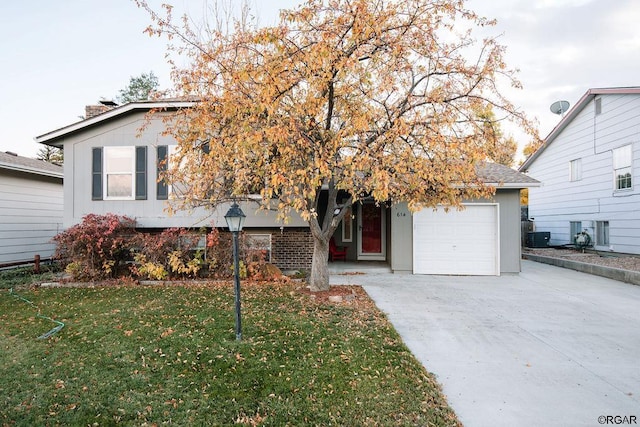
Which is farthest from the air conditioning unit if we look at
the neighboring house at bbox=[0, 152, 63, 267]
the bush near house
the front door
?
the neighboring house at bbox=[0, 152, 63, 267]

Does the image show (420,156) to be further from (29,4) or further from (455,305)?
(29,4)

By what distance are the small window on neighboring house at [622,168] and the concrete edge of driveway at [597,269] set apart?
3432mm

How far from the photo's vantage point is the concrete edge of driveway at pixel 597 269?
884 cm

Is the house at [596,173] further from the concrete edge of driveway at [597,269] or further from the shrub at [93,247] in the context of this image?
the shrub at [93,247]

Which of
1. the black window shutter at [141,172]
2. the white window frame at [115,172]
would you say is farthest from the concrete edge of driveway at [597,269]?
the white window frame at [115,172]

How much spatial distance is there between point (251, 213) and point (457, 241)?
6175 millimetres

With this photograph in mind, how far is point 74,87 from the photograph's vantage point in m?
15.6

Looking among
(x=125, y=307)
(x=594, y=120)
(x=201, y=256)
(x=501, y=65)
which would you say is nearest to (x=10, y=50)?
(x=201, y=256)

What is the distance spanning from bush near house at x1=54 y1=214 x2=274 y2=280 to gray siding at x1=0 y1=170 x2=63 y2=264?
3.36 metres

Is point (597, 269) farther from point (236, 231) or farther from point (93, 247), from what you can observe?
point (93, 247)

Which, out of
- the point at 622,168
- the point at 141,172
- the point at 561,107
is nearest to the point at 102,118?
the point at 141,172

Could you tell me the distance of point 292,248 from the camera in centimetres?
1027

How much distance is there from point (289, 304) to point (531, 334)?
4.10m

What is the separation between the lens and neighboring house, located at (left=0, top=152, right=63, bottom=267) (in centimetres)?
1085
